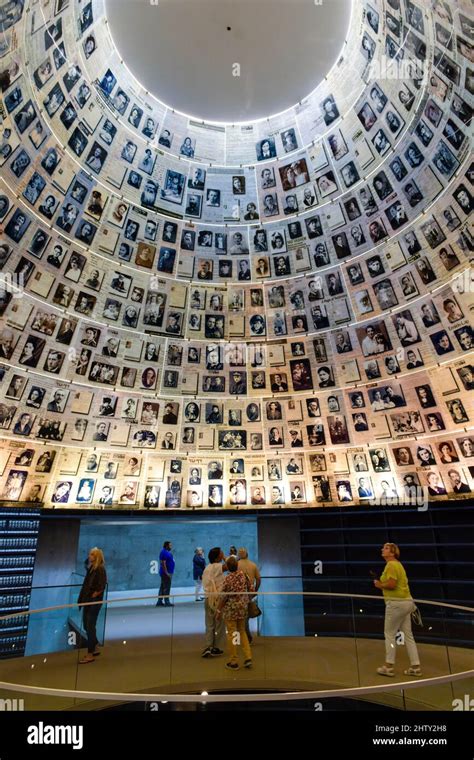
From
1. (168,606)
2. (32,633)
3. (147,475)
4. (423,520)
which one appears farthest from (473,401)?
(32,633)

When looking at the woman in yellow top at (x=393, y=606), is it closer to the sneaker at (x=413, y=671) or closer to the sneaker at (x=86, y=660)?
the sneaker at (x=413, y=671)

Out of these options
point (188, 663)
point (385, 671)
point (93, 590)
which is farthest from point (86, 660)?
point (385, 671)

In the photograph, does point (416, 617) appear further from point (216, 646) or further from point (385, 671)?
point (216, 646)

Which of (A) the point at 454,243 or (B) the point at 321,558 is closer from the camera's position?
(A) the point at 454,243

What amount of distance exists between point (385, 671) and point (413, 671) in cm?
45

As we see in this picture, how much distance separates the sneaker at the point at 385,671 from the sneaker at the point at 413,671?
0.66 feet

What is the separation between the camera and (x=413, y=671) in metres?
6.30

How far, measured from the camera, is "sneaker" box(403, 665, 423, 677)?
245 inches

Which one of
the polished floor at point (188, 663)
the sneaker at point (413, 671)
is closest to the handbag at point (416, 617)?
the polished floor at point (188, 663)

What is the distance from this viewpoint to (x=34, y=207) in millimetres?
10617

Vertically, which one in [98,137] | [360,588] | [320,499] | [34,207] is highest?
[98,137]

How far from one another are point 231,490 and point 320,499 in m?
2.55

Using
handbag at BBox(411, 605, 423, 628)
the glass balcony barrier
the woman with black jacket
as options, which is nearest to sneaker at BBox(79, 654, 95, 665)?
the glass balcony barrier

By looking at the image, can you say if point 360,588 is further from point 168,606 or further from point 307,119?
point 307,119
